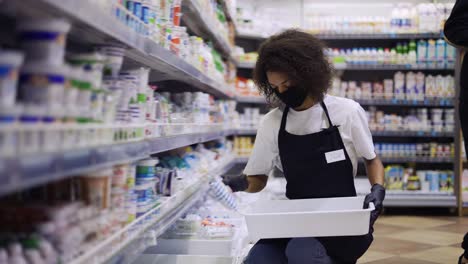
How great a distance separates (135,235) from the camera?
169cm

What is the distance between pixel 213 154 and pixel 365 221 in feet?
7.10

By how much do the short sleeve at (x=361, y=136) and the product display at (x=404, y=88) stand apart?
3.68 meters

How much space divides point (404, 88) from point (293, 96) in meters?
4.24

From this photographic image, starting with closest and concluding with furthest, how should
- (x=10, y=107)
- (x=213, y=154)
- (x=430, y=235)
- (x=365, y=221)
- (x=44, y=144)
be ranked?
(x=10, y=107) → (x=44, y=144) → (x=365, y=221) → (x=213, y=154) → (x=430, y=235)

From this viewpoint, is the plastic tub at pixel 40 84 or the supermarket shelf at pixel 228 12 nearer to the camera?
the plastic tub at pixel 40 84

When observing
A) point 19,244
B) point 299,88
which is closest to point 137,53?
point 299,88

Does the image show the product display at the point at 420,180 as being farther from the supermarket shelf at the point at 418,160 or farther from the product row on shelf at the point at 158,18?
the product row on shelf at the point at 158,18

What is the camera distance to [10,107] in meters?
0.90

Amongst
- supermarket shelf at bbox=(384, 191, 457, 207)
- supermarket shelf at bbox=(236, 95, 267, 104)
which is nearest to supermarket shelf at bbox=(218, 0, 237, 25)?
supermarket shelf at bbox=(236, 95, 267, 104)

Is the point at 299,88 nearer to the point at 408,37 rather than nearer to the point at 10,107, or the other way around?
the point at 10,107

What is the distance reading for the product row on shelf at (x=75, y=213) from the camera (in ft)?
3.76

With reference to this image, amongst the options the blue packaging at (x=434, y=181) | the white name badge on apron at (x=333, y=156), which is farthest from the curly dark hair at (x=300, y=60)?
the blue packaging at (x=434, y=181)

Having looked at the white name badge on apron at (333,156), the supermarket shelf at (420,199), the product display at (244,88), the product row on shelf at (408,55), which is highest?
the product row on shelf at (408,55)

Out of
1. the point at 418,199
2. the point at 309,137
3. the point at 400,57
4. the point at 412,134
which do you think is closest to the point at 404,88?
the point at 400,57
